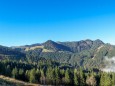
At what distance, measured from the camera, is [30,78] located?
7840 inches

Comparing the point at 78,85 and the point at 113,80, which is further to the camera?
the point at 78,85

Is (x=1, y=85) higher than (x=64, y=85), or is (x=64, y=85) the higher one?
(x=1, y=85)

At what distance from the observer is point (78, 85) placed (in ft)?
656

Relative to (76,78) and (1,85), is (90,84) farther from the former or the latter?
(1,85)

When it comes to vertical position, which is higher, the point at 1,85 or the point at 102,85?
the point at 1,85

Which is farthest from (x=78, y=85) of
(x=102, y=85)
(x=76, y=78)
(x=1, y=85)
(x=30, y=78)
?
(x=1, y=85)

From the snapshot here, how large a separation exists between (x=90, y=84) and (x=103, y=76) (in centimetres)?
1373

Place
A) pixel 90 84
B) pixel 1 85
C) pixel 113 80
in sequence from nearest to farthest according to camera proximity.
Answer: pixel 1 85 < pixel 113 80 < pixel 90 84

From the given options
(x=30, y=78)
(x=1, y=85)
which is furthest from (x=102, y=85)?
(x=1, y=85)

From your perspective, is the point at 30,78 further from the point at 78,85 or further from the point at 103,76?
the point at 103,76

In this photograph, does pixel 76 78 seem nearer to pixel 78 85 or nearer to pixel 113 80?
pixel 78 85

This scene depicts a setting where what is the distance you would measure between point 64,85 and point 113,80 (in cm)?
4215

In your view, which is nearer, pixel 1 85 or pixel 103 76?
pixel 1 85

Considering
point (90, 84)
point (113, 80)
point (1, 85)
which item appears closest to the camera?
point (1, 85)
